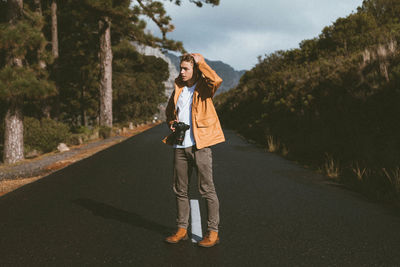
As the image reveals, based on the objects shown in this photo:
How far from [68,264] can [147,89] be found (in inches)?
1591

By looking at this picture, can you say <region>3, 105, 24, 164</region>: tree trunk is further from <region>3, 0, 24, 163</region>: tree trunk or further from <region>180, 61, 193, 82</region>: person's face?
<region>180, 61, 193, 82</region>: person's face

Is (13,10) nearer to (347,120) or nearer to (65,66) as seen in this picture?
(347,120)

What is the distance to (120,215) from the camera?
4.79 meters

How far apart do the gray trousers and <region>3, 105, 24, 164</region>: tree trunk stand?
1135cm

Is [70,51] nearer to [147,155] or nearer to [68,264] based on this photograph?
[147,155]

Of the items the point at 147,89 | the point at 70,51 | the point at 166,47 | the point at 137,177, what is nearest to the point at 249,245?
the point at 137,177

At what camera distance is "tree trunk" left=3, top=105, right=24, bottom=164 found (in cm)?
1268

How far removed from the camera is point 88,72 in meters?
28.3

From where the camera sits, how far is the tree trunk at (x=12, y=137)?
1268cm

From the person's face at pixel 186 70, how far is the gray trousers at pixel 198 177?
779mm

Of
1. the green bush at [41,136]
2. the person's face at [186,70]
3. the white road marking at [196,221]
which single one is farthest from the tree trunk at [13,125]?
the person's face at [186,70]

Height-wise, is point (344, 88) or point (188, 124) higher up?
point (344, 88)

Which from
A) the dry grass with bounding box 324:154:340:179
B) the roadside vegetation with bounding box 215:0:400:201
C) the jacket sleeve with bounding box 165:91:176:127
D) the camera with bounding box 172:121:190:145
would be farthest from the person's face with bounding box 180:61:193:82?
the dry grass with bounding box 324:154:340:179

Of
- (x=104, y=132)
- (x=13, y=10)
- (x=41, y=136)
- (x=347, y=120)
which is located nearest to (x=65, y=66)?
(x=104, y=132)
